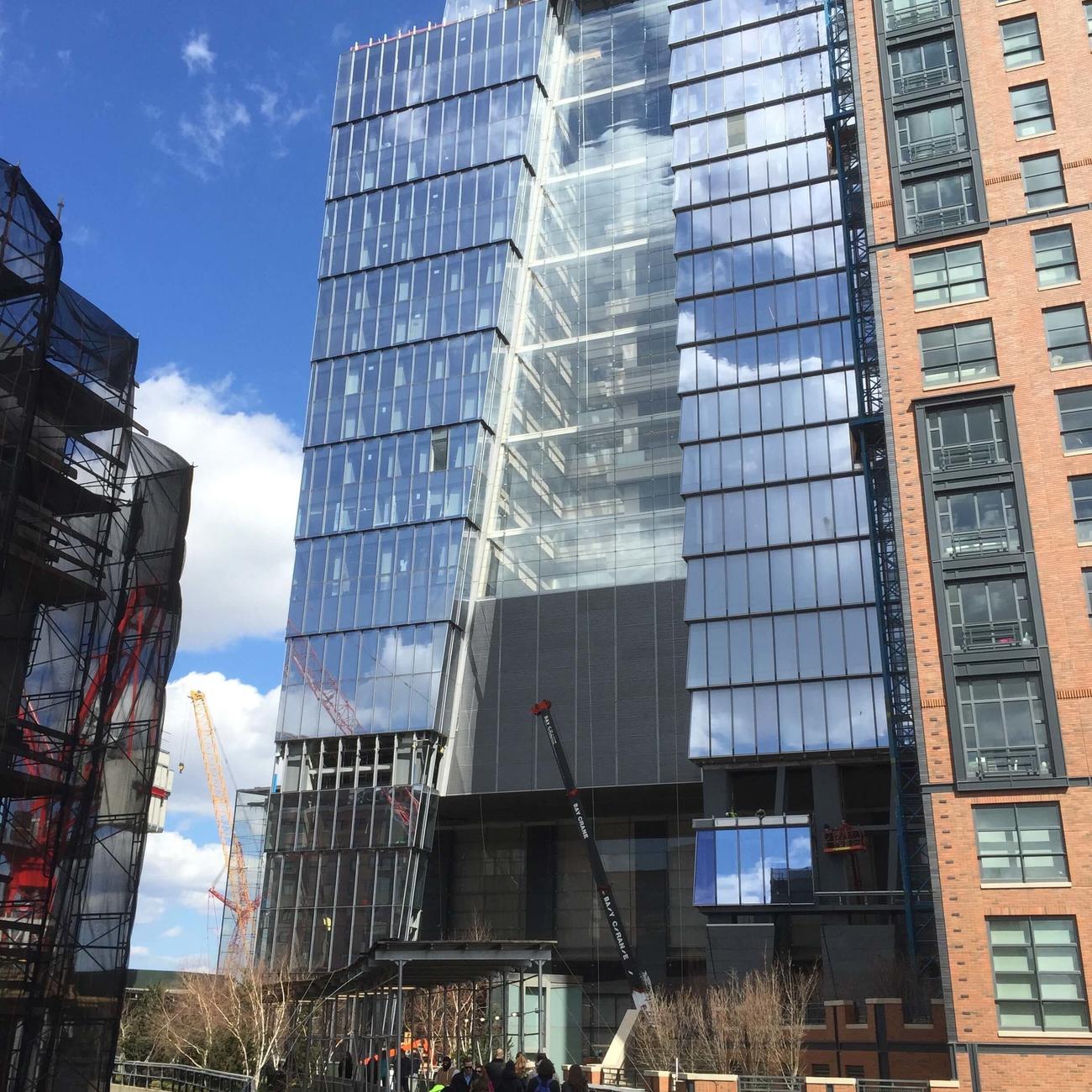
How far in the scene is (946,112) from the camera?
43312mm

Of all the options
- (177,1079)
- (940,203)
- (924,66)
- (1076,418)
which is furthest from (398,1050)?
(924,66)

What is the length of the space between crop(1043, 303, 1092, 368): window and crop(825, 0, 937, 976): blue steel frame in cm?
1696

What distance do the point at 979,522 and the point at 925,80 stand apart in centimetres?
1708

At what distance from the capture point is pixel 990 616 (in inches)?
1422

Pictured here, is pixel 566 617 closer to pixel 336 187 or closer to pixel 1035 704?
pixel 336 187

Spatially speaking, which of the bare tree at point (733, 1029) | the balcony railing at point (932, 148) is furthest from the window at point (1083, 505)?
the bare tree at point (733, 1029)

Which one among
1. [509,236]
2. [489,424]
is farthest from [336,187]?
[489,424]

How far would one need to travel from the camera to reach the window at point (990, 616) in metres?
35.6

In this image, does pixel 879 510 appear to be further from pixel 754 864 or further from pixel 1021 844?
pixel 1021 844

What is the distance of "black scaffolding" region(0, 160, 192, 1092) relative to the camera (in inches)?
1280

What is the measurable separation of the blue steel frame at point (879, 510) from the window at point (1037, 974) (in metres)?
23.2

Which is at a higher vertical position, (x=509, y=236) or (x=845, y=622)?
(x=509, y=236)

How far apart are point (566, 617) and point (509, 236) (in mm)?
26294

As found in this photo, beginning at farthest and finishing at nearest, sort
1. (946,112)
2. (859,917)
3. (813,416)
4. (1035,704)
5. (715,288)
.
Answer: (715,288) < (813,416) < (859,917) < (946,112) < (1035,704)
